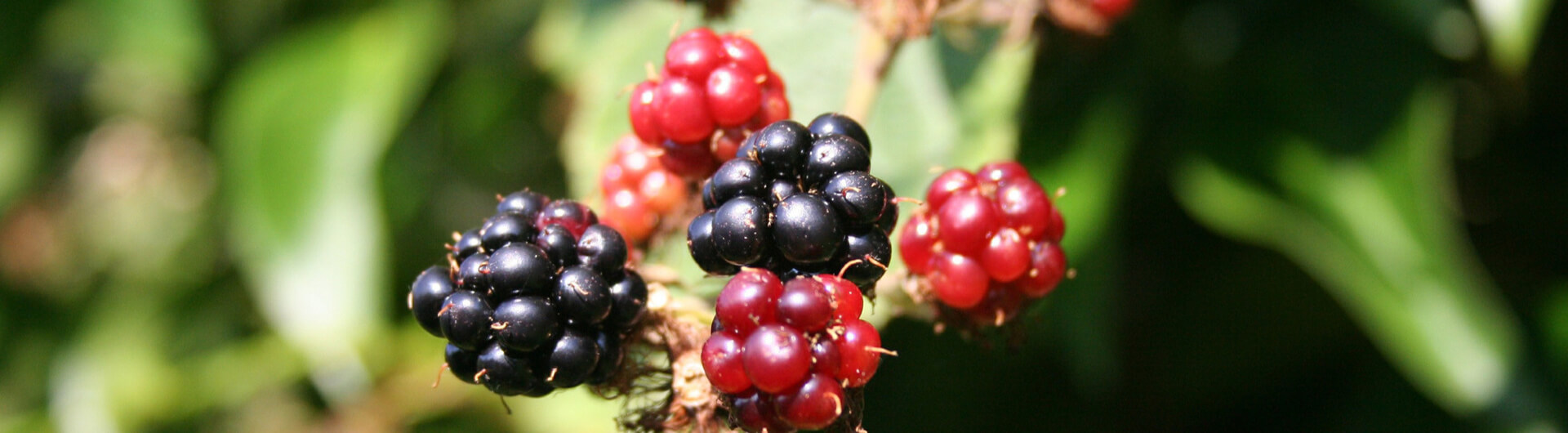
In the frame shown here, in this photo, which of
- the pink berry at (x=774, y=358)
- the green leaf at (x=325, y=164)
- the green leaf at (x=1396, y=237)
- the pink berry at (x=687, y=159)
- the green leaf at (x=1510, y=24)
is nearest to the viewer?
the pink berry at (x=774, y=358)

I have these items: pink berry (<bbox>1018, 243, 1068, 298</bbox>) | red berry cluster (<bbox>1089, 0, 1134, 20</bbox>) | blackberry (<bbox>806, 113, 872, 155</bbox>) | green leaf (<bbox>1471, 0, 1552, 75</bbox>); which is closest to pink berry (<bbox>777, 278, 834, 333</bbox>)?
blackberry (<bbox>806, 113, 872, 155</bbox>)

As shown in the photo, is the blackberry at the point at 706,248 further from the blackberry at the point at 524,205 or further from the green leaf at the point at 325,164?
the green leaf at the point at 325,164

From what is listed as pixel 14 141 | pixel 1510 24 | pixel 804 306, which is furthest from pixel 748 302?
pixel 14 141

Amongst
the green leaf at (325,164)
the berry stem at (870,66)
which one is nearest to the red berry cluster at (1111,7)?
the berry stem at (870,66)

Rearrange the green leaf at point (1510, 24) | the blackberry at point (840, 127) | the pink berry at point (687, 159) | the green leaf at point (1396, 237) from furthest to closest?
the green leaf at point (1396, 237) < the green leaf at point (1510, 24) < the pink berry at point (687, 159) < the blackberry at point (840, 127)

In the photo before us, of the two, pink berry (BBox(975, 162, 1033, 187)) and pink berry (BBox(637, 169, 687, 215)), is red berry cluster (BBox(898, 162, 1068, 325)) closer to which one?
pink berry (BBox(975, 162, 1033, 187))
